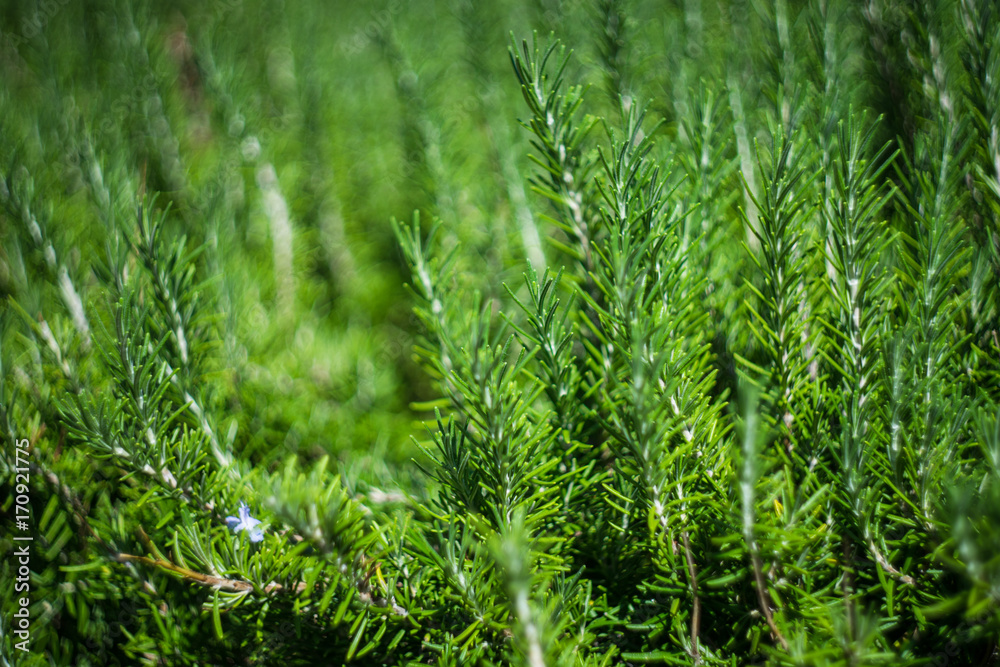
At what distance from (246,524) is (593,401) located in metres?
0.32

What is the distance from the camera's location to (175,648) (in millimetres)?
501

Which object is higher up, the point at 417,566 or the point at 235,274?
the point at 235,274

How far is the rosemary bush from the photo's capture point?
1.27 ft

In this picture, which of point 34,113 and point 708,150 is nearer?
point 708,150

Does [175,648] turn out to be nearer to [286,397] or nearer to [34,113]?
[286,397]

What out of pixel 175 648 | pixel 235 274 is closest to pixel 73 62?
pixel 235 274

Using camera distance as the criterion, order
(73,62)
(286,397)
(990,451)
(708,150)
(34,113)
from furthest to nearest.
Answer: (73,62) → (34,113) → (286,397) → (708,150) → (990,451)

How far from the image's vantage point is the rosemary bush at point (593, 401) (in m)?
0.39

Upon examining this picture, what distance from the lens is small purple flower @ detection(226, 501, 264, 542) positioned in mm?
442

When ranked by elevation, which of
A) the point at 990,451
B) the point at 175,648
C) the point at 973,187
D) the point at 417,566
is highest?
the point at 973,187

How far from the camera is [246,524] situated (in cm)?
45

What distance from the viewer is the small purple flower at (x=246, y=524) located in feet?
1.45

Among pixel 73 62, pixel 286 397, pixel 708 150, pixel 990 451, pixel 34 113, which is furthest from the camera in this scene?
pixel 73 62

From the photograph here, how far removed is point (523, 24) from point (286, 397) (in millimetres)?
876
